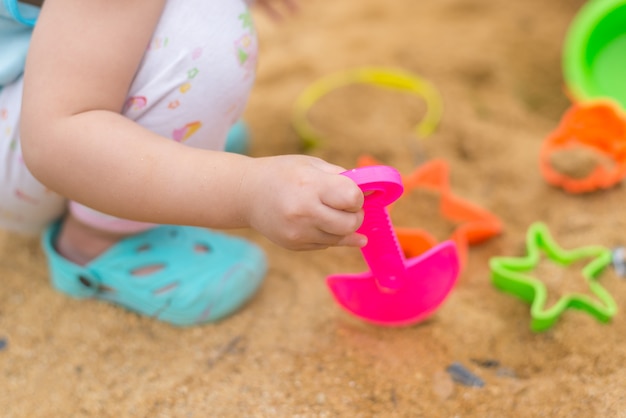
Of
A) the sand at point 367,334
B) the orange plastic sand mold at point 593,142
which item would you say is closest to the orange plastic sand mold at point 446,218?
the sand at point 367,334

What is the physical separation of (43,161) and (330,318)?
454 millimetres

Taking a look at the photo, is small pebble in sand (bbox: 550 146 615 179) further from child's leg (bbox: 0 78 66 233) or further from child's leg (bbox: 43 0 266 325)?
child's leg (bbox: 0 78 66 233)

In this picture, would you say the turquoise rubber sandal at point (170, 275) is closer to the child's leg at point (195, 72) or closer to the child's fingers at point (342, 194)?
the child's leg at point (195, 72)

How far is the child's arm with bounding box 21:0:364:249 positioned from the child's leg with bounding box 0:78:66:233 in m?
0.16

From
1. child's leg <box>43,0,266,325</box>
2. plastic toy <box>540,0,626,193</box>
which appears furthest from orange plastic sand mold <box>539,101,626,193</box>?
child's leg <box>43,0,266,325</box>

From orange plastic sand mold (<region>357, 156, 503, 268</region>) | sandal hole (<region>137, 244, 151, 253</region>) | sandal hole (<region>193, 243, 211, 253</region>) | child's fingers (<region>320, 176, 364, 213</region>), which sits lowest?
sandal hole (<region>137, 244, 151, 253</region>)

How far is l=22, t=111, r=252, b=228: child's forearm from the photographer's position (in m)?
0.71

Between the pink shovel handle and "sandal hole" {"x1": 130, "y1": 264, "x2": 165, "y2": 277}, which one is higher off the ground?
the pink shovel handle

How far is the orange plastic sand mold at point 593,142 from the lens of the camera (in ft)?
3.75

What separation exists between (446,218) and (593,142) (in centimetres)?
31

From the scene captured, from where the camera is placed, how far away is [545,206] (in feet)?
3.82

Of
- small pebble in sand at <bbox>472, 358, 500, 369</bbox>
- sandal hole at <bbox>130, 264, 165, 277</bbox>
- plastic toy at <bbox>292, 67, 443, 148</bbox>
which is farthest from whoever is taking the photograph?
plastic toy at <bbox>292, 67, 443, 148</bbox>

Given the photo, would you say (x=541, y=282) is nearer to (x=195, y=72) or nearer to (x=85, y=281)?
(x=195, y=72)

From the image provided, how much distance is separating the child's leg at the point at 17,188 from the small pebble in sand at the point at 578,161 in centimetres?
86
